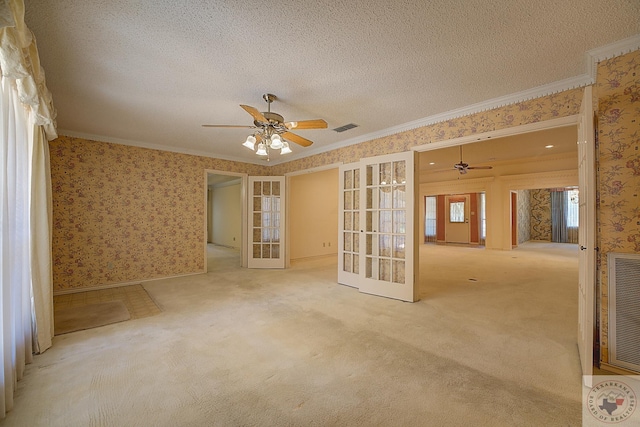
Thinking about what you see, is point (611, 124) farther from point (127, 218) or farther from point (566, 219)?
point (566, 219)

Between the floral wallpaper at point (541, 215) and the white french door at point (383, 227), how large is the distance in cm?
1140

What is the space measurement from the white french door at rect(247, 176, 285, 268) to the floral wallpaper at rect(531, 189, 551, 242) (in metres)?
12.0

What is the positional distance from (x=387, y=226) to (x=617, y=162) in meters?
2.40

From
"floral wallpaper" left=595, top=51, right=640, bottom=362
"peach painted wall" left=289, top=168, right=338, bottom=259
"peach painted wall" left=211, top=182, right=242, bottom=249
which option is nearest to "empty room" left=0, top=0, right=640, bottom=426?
"floral wallpaper" left=595, top=51, right=640, bottom=362

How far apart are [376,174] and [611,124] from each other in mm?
2491

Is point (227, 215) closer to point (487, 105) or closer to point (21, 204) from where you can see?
point (21, 204)

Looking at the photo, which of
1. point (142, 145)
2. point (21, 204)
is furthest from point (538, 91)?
point (142, 145)

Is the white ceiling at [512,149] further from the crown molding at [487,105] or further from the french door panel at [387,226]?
the french door panel at [387,226]

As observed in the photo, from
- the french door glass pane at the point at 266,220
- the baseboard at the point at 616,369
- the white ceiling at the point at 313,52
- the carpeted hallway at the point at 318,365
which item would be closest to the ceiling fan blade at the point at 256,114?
the white ceiling at the point at 313,52

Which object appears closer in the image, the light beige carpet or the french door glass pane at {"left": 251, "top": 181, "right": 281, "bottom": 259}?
the light beige carpet

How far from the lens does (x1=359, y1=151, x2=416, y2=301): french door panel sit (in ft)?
11.9

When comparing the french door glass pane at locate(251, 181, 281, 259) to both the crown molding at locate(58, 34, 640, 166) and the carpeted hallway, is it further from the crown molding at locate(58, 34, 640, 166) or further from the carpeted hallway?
the carpeted hallway

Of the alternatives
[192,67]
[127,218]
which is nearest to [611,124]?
[192,67]

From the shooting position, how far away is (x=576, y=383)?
5.99ft
